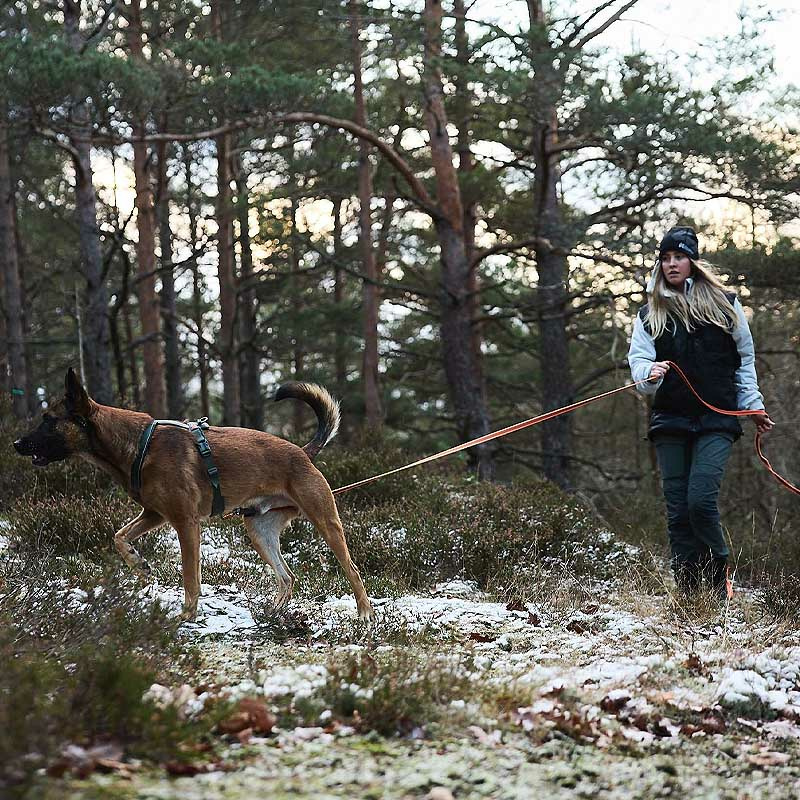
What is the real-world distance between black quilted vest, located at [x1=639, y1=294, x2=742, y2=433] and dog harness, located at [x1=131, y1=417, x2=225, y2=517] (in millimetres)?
2990

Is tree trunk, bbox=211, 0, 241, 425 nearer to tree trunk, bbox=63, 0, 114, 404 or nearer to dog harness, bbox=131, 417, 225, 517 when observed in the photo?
tree trunk, bbox=63, 0, 114, 404

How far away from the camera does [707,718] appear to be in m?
4.09

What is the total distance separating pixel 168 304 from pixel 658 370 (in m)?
18.0

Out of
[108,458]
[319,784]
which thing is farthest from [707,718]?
[108,458]

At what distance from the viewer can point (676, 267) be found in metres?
6.10

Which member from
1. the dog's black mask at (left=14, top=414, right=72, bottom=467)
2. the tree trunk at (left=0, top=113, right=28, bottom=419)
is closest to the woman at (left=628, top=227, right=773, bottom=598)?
the dog's black mask at (left=14, top=414, right=72, bottom=467)

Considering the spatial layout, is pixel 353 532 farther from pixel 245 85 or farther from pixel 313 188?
pixel 313 188

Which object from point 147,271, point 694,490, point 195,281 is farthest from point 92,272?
point 195,281

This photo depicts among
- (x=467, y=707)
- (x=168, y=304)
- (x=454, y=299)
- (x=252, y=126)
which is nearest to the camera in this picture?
(x=467, y=707)

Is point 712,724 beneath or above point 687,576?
beneath

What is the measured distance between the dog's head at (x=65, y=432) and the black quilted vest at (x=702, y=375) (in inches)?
150

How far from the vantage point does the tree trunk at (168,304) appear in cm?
1970

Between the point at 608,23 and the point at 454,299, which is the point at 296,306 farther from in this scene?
the point at 608,23

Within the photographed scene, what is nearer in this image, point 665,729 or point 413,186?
point 665,729
